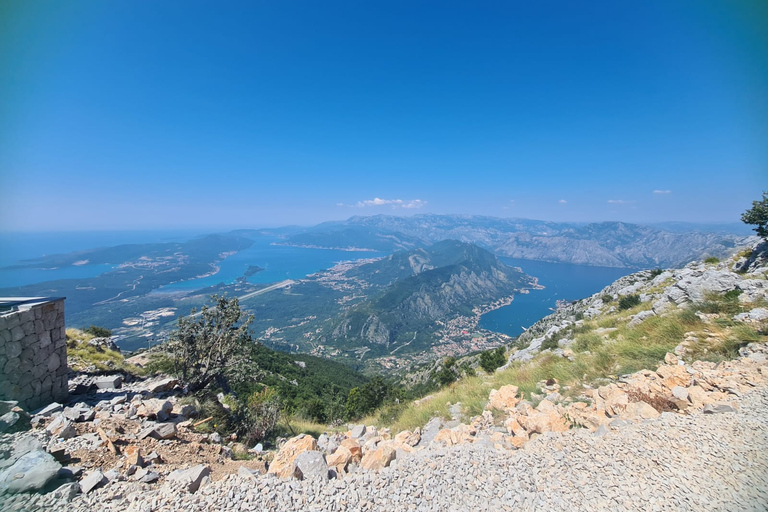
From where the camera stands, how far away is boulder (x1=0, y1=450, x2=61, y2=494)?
3.88 meters

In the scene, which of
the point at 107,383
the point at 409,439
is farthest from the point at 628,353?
the point at 107,383

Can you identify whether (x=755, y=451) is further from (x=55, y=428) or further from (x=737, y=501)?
(x=55, y=428)

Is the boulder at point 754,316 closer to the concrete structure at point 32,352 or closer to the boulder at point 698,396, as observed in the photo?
the boulder at point 698,396

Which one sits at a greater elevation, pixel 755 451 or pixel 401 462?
pixel 755 451

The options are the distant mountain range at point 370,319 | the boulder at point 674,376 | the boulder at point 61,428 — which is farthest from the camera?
the distant mountain range at point 370,319

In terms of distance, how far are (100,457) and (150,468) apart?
1.04 metres

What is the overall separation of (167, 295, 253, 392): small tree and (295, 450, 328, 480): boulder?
20.1ft

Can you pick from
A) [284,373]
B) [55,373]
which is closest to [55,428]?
[55,373]

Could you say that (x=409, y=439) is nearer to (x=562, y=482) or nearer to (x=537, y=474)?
(x=537, y=474)

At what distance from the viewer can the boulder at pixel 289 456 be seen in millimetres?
5237

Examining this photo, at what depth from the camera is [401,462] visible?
5.33m

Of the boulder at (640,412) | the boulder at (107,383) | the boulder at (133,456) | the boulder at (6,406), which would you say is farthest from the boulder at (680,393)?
the boulder at (107,383)

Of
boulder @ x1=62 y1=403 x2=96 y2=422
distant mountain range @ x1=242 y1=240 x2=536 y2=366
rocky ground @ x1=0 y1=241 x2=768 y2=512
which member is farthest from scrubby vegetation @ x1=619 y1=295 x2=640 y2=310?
distant mountain range @ x1=242 y1=240 x2=536 y2=366

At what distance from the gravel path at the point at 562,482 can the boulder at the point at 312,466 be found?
1.18 feet
